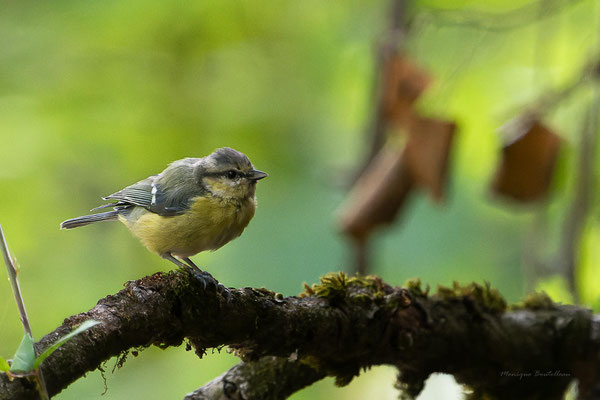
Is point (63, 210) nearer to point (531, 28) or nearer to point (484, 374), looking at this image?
point (484, 374)

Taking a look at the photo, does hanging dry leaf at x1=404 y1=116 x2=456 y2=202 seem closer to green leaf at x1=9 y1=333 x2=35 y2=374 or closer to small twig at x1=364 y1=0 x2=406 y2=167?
small twig at x1=364 y1=0 x2=406 y2=167

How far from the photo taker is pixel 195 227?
362 cm

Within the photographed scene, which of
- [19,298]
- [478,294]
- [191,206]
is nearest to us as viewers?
[19,298]

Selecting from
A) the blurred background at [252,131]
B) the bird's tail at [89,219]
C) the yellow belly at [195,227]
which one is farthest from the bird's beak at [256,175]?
the blurred background at [252,131]

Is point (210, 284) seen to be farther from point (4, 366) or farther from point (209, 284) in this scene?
point (4, 366)

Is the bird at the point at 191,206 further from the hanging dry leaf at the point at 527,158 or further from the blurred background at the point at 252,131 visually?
the hanging dry leaf at the point at 527,158

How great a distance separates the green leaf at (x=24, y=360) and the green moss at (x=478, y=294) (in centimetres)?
219

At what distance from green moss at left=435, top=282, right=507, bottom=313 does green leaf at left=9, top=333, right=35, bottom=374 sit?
2.19 m

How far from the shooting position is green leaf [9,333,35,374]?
1577 millimetres

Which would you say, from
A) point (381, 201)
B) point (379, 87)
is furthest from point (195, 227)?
point (379, 87)

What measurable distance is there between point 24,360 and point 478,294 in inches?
95.5

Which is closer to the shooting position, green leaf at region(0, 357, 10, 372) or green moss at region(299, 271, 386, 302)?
green leaf at region(0, 357, 10, 372)

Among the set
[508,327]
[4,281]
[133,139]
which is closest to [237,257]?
[133,139]

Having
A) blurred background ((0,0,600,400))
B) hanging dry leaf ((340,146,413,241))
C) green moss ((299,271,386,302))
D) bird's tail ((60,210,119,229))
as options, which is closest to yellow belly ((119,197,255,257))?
bird's tail ((60,210,119,229))
